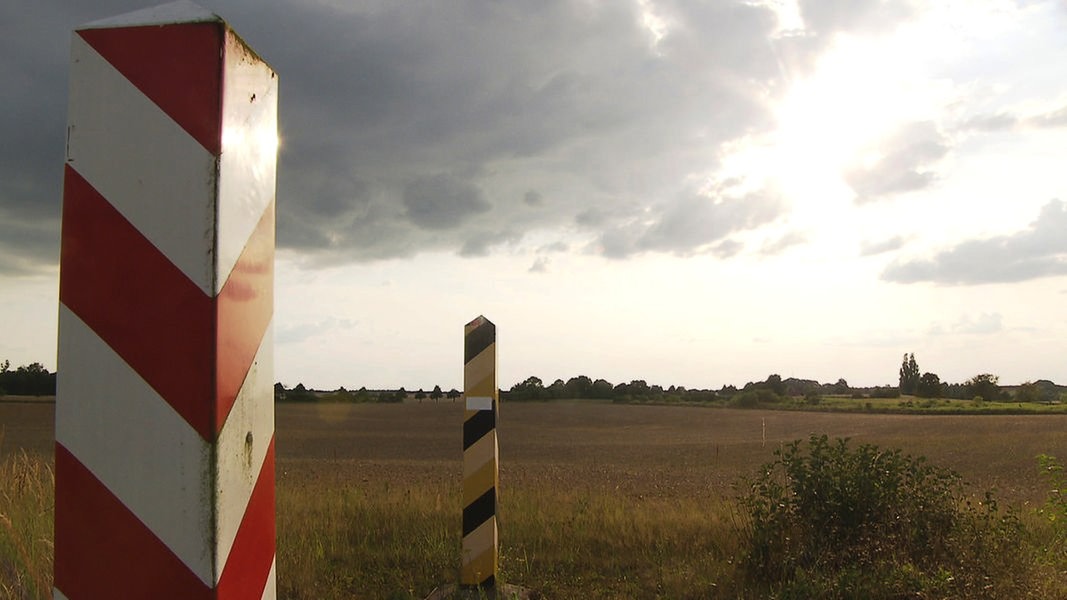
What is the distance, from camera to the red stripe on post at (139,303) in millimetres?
1135

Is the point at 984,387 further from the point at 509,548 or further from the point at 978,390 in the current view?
the point at 509,548

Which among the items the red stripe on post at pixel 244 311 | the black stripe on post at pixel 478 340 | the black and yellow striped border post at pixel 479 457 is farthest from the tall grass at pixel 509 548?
the red stripe on post at pixel 244 311

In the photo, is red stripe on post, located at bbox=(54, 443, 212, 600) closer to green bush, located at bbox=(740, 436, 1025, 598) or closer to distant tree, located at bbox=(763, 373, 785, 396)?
green bush, located at bbox=(740, 436, 1025, 598)

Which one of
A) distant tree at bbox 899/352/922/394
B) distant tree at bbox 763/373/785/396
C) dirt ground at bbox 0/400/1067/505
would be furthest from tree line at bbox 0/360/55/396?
distant tree at bbox 899/352/922/394

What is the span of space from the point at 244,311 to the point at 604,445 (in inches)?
1308

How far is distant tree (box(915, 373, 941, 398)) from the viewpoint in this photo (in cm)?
9588

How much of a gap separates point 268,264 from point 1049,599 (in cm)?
524

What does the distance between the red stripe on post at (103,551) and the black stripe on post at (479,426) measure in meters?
4.18

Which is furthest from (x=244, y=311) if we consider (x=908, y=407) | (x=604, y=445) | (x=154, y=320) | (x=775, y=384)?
(x=775, y=384)

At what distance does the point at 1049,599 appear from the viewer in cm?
467

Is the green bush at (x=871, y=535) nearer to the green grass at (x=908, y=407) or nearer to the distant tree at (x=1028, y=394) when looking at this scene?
the green grass at (x=908, y=407)

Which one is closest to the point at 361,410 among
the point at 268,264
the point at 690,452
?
the point at 690,452

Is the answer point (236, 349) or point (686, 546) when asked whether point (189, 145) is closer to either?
point (236, 349)

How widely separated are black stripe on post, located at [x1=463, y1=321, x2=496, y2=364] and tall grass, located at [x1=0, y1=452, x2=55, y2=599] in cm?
265
